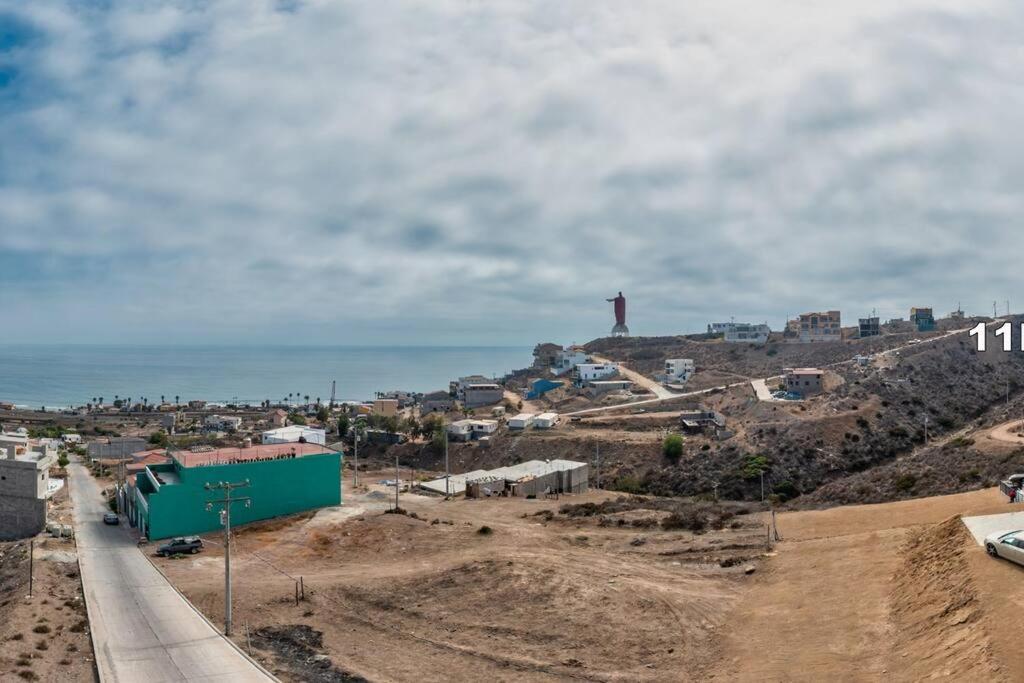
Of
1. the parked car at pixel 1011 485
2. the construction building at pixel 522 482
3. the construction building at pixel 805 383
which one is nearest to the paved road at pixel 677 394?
the construction building at pixel 805 383

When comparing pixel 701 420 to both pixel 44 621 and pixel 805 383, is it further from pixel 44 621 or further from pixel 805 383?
pixel 44 621

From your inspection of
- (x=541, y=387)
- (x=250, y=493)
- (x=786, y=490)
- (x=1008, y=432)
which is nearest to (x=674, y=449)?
(x=786, y=490)

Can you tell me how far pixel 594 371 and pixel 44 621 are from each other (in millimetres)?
89789

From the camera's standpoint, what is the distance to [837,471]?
192 ft

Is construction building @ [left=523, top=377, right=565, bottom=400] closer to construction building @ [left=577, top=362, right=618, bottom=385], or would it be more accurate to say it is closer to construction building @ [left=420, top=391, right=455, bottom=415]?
construction building @ [left=577, top=362, right=618, bottom=385]

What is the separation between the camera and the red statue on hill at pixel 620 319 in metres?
145

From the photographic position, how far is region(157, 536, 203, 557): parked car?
116 feet

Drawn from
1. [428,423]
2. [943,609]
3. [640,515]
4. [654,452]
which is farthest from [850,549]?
[428,423]

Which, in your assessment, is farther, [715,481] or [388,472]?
[388,472]

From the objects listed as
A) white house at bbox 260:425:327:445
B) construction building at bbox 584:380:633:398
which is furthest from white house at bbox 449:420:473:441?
construction building at bbox 584:380:633:398

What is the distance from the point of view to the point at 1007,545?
63.1 ft

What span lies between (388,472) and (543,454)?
14971 mm

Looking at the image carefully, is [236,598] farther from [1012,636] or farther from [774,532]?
[1012,636]

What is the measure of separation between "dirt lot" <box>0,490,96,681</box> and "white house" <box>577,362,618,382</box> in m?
80.4
